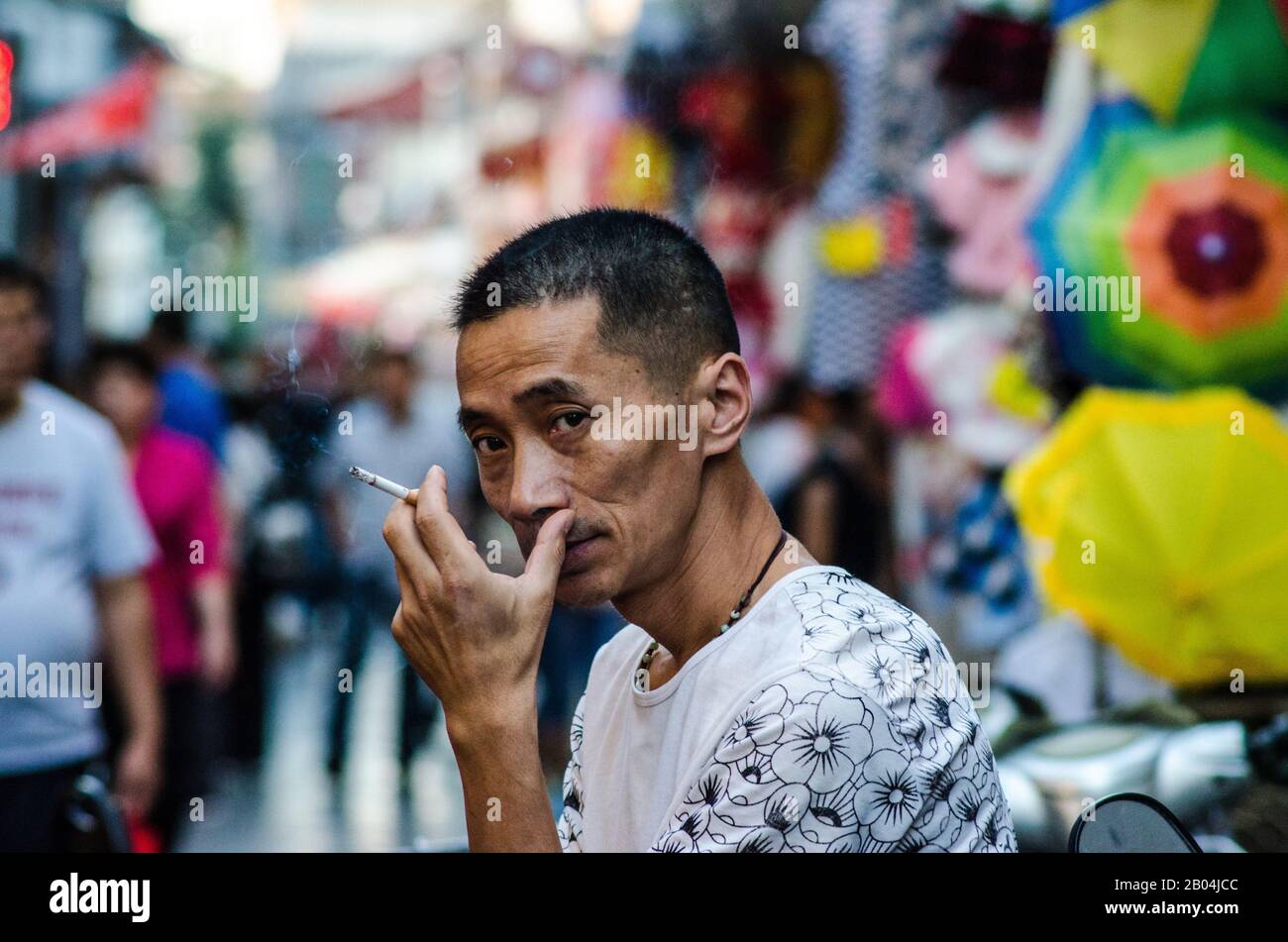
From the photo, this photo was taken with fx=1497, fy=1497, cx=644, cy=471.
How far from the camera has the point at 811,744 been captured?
5.33 feet

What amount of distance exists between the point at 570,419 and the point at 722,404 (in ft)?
0.76

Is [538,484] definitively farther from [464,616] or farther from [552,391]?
[464,616]

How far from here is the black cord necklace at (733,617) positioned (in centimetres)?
190

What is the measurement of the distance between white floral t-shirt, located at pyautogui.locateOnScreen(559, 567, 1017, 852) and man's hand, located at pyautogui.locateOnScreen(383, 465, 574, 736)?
0.24 m

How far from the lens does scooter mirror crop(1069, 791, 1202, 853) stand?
1.86 metres

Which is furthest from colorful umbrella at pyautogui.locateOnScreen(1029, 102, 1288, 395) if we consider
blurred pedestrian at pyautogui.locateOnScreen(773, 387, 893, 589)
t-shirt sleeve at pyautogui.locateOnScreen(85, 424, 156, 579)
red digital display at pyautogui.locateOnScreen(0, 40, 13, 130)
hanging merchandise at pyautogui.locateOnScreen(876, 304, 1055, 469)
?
red digital display at pyautogui.locateOnScreen(0, 40, 13, 130)

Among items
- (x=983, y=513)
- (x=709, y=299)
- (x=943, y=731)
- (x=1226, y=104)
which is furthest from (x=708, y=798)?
(x=983, y=513)

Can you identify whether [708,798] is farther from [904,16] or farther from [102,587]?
[904,16]

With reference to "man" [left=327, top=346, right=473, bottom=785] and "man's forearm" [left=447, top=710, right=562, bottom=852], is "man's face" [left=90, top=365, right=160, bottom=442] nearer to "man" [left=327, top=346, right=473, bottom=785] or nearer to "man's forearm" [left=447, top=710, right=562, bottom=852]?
"man" [left=327, top=346, right=473, bottom=785]

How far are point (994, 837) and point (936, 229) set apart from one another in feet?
21.2

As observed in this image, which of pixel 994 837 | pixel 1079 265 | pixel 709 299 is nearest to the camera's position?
pixel 994 837

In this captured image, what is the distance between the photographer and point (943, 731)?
1.72 metres

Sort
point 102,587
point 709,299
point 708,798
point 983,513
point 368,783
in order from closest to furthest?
point 708,798 < point 709,299 < point 102,587 < point 983,513 < point 368,783

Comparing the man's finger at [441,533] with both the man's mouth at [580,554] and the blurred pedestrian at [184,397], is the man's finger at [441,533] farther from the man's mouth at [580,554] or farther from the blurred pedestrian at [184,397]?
the blurred pedestrian at [184,397]
